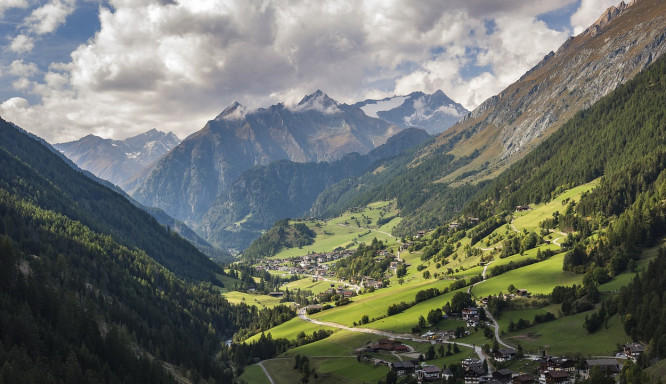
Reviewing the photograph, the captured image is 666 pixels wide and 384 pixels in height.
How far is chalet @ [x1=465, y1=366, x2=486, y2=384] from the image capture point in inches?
3538

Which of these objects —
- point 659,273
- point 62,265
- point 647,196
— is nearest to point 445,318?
point 659,273

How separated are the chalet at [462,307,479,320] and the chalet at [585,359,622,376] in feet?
142

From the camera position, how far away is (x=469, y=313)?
12925cm

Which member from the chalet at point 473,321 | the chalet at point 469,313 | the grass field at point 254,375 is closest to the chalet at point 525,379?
the chalet at point 473,321

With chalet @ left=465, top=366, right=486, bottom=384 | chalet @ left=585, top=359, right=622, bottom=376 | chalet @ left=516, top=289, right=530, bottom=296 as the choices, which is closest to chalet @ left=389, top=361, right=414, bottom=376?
chalet @ left=465, top=366, right=486, bottom=384

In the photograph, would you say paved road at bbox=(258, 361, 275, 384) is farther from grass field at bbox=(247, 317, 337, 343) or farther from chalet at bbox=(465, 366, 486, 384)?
chalet at bbox=(465, 366, 486, 384)

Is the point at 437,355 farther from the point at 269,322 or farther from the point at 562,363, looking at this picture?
the point at 269,322

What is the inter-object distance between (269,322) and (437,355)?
94.3m

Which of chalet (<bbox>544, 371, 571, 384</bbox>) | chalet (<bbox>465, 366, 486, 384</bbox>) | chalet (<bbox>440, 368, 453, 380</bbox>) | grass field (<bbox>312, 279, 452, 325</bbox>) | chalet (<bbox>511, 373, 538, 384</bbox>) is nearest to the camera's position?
chalet (<bbox>544, 371, 571, 384</bbox>)

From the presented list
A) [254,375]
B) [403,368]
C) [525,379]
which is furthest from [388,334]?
[525,379]

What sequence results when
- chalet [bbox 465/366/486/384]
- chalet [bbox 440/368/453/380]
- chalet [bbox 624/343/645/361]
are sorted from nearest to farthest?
chalet [bbox 624/343/645/361] < chalet [bbox 465/366/486/384] < chalet [bbox 440/368/453/380]

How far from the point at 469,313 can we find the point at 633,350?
154 feet

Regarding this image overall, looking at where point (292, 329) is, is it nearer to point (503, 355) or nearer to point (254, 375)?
point (254, 375)

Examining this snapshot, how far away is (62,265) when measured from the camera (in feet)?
484
